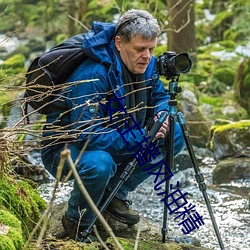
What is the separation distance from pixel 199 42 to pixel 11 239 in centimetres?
1156

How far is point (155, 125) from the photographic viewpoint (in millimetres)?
3320

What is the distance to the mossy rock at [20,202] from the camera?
306 centimetres

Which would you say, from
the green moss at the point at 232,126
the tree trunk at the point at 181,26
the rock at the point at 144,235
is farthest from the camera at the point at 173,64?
the tree trunk at the point at 181,26

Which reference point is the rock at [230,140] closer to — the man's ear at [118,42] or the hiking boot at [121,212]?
the hiking boot at [121,212]

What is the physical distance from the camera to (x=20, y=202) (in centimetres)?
317

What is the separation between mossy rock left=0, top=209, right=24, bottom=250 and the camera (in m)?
2.37

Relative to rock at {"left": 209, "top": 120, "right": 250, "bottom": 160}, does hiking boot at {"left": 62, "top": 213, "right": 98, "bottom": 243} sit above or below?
above

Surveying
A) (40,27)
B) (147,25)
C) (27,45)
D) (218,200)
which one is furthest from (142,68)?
(40,27)

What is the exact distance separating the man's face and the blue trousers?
462 mm

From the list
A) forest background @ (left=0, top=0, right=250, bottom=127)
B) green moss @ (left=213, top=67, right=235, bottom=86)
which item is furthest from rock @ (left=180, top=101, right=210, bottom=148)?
green moss @ (left=213, top=67, right=235, bottom=86)

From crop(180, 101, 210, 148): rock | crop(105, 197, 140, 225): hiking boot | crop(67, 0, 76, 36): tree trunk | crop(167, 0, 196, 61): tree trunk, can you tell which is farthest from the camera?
crop(67, 0, 76, 36): tree trunk

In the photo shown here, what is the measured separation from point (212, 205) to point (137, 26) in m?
2.60

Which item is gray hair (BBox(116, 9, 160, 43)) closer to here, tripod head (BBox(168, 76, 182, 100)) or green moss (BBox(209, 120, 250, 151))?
tripod head (BBox(168, 76, 182, 100))

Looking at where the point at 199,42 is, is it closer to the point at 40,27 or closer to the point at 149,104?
the point at 40,27
